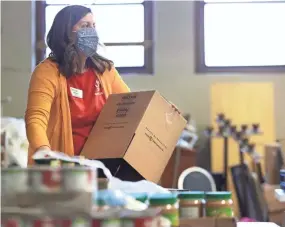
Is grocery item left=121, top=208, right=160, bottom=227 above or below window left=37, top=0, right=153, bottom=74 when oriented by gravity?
below

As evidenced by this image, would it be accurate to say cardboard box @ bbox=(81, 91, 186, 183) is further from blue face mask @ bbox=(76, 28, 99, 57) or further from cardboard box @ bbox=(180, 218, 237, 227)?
cardboard box @ bbox=(180, 218, 237, 227)

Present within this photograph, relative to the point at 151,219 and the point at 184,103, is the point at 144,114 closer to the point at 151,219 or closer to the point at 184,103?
the point at 151,219

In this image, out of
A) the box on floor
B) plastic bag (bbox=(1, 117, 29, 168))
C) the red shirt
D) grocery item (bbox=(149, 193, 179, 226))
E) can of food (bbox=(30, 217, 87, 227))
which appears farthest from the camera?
the box on floor

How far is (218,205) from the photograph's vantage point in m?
1.42

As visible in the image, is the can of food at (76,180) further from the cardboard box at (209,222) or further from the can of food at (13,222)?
the cardboard box at (209,222)

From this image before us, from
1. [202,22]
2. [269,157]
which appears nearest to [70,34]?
[269,157]

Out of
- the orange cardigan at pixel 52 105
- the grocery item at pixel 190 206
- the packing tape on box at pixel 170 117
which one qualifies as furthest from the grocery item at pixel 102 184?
the packing tape on box at pixel 170 117

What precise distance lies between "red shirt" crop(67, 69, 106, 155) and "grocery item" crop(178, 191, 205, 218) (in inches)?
32.3

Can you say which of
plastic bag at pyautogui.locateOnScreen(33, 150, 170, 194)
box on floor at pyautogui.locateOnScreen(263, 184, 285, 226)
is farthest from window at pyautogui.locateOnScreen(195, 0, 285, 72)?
plastic bag at pyautogui.locateOnScreen(33, 150, 170, 194)

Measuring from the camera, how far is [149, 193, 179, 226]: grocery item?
125cm

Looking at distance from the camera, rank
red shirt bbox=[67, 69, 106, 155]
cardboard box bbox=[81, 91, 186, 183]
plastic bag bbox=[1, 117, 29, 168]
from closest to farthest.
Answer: cardboard box bbox=[81, 91, 186, 183]
red shirt bbox=[67, 69, 106, 155]
plastic bag bbox=[1, 117, 29, 168]

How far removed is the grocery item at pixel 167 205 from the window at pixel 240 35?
138 inches

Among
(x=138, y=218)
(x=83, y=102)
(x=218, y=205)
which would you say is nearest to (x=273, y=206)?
(x=83, y=102)

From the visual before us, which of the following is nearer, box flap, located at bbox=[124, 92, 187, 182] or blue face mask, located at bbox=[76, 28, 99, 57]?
box flap, located at bbox=[124, 92, 187, 182]
